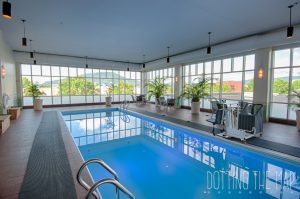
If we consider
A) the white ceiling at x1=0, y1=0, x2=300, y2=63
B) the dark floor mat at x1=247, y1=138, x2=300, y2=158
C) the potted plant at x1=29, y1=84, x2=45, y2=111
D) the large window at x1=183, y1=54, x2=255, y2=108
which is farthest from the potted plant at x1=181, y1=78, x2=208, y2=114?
the potted plant at x1=29, y1=84, x2=45, y2=111

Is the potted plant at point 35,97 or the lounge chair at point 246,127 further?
the potted plant at point 35,97

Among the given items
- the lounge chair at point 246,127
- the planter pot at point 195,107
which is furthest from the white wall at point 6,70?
the planter pot at point 195,107

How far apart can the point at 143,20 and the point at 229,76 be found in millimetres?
6135

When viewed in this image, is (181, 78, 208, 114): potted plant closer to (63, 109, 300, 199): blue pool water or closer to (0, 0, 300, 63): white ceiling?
(0, 0, 300, 63): white ceiling

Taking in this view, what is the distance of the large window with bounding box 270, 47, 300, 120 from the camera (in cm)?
680

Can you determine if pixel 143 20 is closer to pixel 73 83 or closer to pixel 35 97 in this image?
pixel 35 97

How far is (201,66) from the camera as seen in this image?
35.5 feet

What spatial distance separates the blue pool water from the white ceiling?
381 cm

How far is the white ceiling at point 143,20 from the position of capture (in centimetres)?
442

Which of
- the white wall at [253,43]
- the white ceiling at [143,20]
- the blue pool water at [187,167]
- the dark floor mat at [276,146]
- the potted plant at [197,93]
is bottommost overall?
the blue pool water at [187,167]

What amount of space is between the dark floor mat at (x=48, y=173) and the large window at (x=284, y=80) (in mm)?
8183

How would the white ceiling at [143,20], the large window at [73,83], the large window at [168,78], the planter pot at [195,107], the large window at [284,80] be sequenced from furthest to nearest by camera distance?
the large window at [168,78]
the large window at [73,83]
the planter pot at [195,107]
the large window at [284,80]
the white ceiling at [143,20]

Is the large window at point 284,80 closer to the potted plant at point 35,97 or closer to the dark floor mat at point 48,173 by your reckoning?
the dark floor mat at point 48,173

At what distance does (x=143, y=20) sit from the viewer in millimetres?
5453
